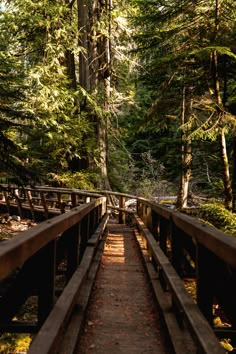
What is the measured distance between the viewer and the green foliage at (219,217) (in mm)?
9242

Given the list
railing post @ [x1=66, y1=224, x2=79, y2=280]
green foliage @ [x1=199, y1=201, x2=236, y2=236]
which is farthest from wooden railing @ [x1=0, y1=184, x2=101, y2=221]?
railing post @ [x1=66, y1=224, x2=79, y2=280]

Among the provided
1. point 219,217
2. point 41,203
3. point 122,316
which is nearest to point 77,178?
point 41,203

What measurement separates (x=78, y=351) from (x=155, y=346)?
70 centimetres

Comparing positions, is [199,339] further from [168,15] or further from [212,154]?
[212,154]

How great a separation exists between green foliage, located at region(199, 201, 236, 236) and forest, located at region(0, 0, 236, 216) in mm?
1157

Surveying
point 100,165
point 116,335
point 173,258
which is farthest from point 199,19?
point 116,335

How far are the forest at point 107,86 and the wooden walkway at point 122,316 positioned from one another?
3.12 m

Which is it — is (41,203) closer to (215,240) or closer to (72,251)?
(72,251)

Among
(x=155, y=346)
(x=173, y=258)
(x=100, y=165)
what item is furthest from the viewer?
(x=100, y=165)

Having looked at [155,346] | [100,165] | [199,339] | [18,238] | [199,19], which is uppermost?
[199,19]

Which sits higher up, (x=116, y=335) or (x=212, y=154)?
(x=212, y=154)

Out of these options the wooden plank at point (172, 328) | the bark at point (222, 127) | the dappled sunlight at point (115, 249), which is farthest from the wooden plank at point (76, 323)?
the bark at point (222, 127)

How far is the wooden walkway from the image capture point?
3799mm

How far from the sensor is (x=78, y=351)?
3.59 metres
